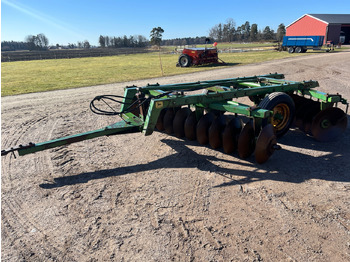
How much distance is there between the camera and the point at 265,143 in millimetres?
4027

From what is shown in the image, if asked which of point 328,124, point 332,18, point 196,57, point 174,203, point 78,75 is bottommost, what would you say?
point 174,203

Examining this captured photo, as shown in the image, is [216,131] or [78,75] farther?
[78,75]

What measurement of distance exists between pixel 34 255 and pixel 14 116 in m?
6.02

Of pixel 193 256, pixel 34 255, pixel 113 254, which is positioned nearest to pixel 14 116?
pixel 34 255

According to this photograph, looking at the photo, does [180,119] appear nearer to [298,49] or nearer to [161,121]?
[161,121]

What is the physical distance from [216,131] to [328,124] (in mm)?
2425

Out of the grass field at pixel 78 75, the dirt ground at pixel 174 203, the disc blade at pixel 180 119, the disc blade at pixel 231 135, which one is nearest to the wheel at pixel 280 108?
the dirt ground at pixel 174 203

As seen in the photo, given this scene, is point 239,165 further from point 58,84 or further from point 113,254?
point 58,84

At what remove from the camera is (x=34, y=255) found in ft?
8.61

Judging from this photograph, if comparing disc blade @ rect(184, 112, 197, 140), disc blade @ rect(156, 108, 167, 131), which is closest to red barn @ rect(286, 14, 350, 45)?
disc blade @ rect(156, 108, 167, 131)

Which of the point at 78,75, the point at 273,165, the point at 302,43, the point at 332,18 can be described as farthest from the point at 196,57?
the point at 332,18

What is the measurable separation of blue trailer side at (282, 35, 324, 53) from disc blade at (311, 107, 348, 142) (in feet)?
84.1

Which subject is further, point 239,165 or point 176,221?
point 239,165

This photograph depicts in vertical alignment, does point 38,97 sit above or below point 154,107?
below
